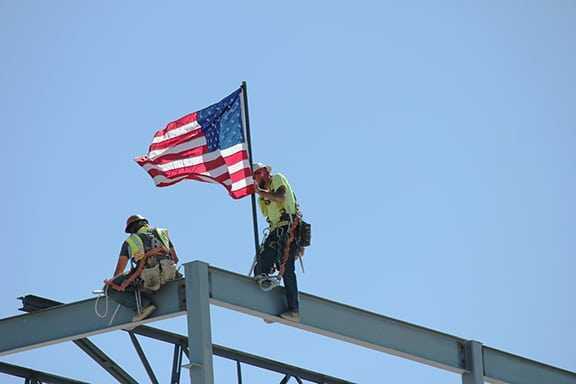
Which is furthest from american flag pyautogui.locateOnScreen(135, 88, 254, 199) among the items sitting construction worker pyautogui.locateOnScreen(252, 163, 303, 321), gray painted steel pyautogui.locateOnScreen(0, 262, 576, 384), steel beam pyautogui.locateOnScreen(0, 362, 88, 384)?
steel beam pyautogui.locateOnScreen(0, 362, 88, 384)

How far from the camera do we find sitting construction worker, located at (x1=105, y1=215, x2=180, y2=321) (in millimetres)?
20609

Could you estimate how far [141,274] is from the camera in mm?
20656

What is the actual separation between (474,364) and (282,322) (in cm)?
343

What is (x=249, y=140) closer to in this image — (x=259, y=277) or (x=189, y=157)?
(x=189, y=157)

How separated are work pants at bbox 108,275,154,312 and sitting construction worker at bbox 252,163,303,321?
1593 millimetres

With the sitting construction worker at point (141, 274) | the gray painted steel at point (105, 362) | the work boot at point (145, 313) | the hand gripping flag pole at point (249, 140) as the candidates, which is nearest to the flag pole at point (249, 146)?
the hand gripping flag pole at point (249, 140)

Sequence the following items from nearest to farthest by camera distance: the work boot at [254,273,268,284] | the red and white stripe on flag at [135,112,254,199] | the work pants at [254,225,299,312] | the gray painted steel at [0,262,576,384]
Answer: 1. the gray painted steel at [0,262,576,384]
2. the work boot at [254,273,268,284]
3. the work pants at [254,225,299,312]
4. the red and white stripe on flag at [135,112,254,199]

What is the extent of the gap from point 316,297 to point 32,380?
15.1 ft

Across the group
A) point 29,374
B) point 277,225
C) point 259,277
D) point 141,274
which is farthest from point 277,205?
point 29,374

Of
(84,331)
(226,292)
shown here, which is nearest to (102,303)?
(84,331)

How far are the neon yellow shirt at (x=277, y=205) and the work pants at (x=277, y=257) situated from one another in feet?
0.52

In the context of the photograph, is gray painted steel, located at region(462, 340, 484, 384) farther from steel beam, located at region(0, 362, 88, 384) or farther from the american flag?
steel beam, located at region(0, 362, 88, 384)

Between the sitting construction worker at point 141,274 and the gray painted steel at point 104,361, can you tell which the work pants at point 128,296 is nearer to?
the sitting construction worker at point 141,274

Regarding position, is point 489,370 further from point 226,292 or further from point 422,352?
point 226,292
